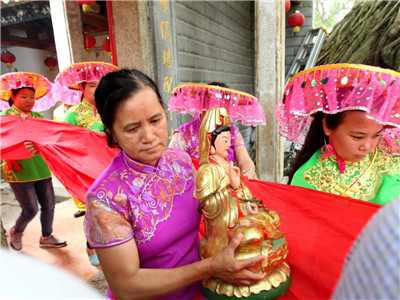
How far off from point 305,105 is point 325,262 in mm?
794

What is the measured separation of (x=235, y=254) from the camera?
0.99 metres

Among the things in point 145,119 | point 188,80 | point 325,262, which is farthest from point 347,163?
point 188,80

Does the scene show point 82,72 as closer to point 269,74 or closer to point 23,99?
point 23,99

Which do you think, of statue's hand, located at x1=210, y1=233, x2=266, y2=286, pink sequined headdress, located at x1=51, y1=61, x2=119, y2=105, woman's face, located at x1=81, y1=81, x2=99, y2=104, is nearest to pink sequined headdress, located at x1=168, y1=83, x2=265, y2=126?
pink sequined headdress, located at x1=51, y1=61, x2=119, y2=105

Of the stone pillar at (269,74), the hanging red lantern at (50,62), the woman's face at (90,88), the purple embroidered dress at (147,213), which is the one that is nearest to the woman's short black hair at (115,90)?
the purple embroidered dress at (147,213)

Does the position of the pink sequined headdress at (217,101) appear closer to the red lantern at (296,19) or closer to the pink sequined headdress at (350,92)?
the pink sequined headdress at (350,92)

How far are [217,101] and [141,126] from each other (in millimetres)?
1662

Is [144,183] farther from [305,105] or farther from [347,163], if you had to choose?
[347,163]

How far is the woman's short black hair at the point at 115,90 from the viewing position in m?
1.02

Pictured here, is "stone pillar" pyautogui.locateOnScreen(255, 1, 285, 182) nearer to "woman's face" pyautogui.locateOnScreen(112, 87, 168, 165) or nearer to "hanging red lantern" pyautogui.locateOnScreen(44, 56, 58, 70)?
"woman's face" pyautogui.locateOnScreen(112, 87, 168, 165)

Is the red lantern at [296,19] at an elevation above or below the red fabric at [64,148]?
above

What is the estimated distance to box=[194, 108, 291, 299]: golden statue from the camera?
992 millimetres

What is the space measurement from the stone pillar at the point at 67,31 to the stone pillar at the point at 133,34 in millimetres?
1649

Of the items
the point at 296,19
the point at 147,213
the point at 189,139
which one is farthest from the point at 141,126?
the point at 296,19
